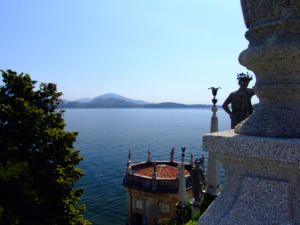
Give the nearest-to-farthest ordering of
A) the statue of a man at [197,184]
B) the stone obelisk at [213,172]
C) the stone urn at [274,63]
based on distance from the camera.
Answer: the stone urn at [274,63]
the stone obelisk at [213,172]
the statue of a man at [197,184]

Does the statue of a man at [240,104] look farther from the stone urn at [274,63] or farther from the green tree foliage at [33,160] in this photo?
the green tree foliage at [33,160]

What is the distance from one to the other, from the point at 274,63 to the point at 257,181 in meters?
1.49

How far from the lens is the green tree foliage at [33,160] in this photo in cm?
1039

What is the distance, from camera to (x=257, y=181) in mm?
2988

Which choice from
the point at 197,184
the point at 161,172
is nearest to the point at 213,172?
the point at 197,184

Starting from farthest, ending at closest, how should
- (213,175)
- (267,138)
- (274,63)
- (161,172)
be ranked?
(161,172), (213,175), (274,63), (267,138)

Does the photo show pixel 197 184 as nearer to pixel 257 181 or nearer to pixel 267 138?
pixel 257 181

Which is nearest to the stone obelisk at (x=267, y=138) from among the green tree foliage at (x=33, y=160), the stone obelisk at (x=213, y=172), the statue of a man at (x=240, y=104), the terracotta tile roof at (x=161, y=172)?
the statue of a man at (x=240, y=104)

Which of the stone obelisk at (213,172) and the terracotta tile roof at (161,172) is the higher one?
the stone obelisk at (213,172)

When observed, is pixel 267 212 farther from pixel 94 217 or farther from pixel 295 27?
pixel 94 217

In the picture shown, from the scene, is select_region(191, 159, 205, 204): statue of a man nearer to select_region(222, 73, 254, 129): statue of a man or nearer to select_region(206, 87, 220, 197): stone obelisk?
select_region(206, 87, 220, 197): stone obelisk

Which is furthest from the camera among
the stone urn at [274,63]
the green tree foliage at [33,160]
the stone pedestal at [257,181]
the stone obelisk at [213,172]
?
the stone obelisk at [213,172]

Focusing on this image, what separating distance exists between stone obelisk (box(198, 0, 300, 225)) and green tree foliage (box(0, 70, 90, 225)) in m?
9.43

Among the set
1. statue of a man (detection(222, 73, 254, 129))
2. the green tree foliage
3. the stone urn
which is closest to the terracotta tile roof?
the green tree foliage
